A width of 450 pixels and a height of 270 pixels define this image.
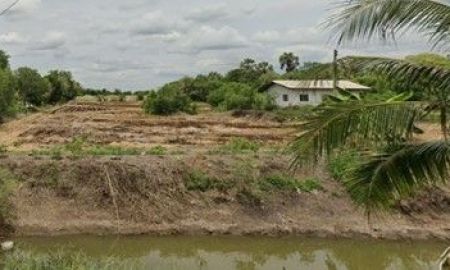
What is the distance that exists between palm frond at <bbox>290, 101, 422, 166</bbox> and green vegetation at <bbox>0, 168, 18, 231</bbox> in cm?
1259

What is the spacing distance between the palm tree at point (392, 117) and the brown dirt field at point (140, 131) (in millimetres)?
20353

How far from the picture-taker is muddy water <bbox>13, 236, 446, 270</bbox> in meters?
16.8

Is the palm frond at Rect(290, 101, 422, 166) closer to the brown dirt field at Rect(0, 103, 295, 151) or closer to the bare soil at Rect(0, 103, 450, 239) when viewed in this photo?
the bare soil at Rect(0, 103, 450, 239)

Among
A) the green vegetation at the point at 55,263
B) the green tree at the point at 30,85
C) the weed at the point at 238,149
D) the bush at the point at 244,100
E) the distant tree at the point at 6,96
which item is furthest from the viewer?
the green tree at the point at 30,85

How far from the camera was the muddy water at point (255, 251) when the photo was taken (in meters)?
16.8

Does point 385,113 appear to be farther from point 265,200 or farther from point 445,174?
point 265,200

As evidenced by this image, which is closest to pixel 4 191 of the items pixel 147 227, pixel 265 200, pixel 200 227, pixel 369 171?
pixel 147 227

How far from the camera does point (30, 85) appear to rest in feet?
196

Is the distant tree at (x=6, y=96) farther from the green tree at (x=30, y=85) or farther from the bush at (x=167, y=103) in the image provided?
the green tree at (x=30, y=85)

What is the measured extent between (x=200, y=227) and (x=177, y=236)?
29.8 inches

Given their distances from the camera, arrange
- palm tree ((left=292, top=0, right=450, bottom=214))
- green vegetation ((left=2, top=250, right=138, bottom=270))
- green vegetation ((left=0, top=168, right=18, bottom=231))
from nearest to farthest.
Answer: palm tree ((left=292, top=0, right=450, bottom=214)), green vegetation ((left=2, top=250, right=138, bottom=270)), green vegetation ((left=0, top=168, right=18, bottom=231))

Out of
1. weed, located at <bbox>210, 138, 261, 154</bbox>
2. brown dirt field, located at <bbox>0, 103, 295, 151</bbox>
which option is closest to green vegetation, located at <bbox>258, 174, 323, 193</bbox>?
weed, located at <bbox>210, 138, 261, 154</bbox>

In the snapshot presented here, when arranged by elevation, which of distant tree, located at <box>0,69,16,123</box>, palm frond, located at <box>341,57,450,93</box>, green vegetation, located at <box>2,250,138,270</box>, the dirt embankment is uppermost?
palm frond, located at <box>341,57,450,93</box>

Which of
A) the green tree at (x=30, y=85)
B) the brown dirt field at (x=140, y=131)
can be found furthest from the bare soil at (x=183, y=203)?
the green tree at (x=30, y=85)
